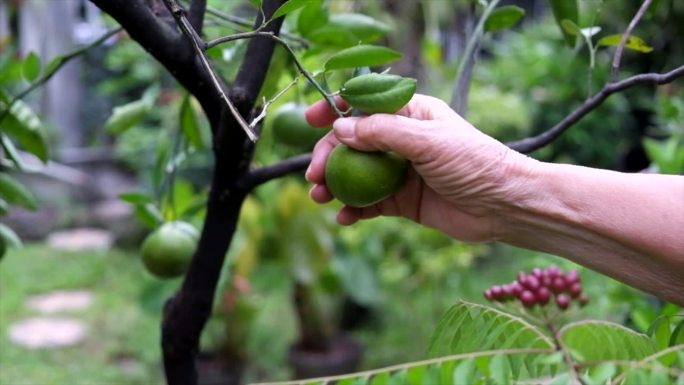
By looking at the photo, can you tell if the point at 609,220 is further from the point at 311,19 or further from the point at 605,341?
the point at 311,19

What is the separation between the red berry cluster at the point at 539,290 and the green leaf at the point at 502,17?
366 millimetres

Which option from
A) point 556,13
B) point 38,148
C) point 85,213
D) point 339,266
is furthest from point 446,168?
point 85,213

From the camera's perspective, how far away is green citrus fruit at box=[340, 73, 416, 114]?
0.80 metres

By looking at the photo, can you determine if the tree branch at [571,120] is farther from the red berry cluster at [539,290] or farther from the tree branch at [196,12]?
the tree branch at [196,12]

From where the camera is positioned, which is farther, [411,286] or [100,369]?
[411,286]

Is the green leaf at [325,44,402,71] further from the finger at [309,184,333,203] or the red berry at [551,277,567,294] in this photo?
the red berry at [551,277,567,294]

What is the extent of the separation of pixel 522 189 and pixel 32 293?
12.8 feet

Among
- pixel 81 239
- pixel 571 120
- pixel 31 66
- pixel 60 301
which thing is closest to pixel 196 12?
pixel 31 66

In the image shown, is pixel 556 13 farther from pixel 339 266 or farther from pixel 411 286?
pixel 411 286

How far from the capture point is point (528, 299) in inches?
40.9

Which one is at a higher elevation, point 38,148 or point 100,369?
point 38,148

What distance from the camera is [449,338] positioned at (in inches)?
31.8

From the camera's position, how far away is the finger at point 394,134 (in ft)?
2.72

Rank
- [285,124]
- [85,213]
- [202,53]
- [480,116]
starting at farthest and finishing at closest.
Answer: [85,213] → [480,116] → [285,124] → [202,53]
